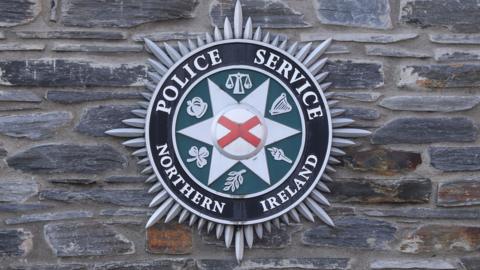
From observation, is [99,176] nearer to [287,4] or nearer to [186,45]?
[186,45]

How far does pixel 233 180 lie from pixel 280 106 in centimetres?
34

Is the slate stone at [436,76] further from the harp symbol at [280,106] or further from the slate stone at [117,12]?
the slate stone at [117,12]

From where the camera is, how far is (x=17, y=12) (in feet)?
10.6

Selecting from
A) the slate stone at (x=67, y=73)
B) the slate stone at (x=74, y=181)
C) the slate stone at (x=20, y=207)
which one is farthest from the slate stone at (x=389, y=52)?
the slate stone at (x=20, y=207)

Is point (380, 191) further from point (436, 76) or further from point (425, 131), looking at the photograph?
point (436, 76)

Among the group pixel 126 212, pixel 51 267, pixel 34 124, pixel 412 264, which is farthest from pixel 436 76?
pixel 51 267

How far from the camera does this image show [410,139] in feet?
11.0

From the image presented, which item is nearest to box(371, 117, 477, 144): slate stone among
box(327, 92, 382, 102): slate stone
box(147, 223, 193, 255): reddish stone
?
box(327, 92, 382, 102): slate stone

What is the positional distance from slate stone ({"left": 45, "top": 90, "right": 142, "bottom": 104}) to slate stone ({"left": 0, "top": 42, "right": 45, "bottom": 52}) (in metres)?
0.17

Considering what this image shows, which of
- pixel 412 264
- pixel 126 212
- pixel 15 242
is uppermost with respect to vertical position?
pixel 126 212

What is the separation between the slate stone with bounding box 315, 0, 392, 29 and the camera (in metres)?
3.31

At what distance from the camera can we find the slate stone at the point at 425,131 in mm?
3330

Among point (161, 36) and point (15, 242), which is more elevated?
point (161, 36)

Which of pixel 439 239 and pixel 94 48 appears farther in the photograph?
pixel 439 239
